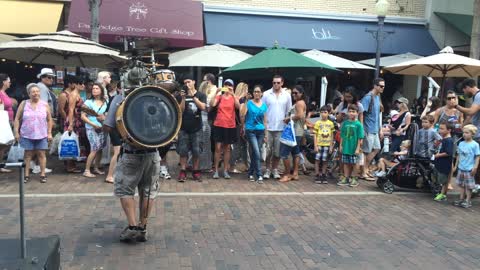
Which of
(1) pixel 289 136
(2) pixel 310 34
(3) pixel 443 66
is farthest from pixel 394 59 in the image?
(1) pixel 289 136

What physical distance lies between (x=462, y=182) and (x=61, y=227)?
551cm

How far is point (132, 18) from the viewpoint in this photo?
1293 centimetres

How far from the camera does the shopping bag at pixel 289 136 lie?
7.85 meters

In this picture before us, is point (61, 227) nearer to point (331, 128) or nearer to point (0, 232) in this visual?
point (0, 232)

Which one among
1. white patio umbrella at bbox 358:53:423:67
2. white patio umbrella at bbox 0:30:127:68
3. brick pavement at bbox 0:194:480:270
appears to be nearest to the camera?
brick pavement at bbox 0:194:480:270

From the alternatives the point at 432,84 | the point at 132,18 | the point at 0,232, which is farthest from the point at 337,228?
the point at 132,18

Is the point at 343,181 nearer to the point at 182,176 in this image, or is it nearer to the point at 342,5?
the point at 182,176

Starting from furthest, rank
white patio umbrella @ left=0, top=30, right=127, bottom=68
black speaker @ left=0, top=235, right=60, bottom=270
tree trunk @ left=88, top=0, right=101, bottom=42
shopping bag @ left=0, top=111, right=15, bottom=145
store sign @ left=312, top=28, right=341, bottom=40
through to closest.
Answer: store sign @ left=312, top=28, right=341, bottom=40, tree trunk @ left=88, top=0, right=101, bottom=42, white patio umbrella @ left=0, top=30, right=127, bottom=68, shopping bag @ left=0, top=111, right=15, bottom=145, black speaker @ left=0, top=235, right=60, bottom=270

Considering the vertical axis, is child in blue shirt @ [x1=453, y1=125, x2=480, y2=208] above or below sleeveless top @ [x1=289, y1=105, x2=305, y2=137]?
below

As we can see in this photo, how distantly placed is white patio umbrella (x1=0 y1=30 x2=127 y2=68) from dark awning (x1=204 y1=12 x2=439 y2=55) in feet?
14.5

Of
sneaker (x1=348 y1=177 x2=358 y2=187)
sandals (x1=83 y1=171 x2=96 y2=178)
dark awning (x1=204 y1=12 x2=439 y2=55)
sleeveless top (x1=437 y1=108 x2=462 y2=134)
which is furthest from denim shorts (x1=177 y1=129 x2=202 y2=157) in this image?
dark awning (x1=204 y1=12 x2=439 y2=55)

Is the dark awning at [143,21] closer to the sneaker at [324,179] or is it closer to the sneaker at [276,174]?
the sneaker at [276,174]

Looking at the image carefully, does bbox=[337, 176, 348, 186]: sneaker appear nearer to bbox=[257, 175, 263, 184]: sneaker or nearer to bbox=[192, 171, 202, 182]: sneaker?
bbox=[257, 175, 263, 184]: sneaker

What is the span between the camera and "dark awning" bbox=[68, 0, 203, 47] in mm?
12594
